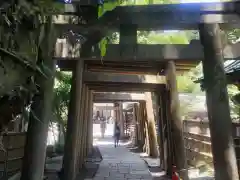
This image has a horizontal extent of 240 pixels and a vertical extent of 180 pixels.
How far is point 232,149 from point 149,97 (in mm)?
9262

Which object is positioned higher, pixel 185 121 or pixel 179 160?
pixel 185 121

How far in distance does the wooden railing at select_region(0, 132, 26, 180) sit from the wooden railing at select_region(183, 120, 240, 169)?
6.07 metres

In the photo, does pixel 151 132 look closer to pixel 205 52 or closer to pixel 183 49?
pixel 183 49

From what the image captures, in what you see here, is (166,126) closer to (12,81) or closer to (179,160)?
(179,160)

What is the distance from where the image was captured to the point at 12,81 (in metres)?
2.35

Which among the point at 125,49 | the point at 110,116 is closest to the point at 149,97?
the point at 125,49

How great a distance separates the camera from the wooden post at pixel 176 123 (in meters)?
7.12

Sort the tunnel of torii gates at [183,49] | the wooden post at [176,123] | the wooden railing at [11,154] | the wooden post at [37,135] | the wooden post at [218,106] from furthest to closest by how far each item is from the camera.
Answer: the wooden post at [176,123]
the wooden railing at [11,154]
the wooden post at [37,135]
the tunnel of torii gates at [183,49]
the wooden post at [218,106]

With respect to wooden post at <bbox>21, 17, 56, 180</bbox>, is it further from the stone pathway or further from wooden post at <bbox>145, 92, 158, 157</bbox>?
wooden post at <bbox>145, 92, 158, 157</bbox>

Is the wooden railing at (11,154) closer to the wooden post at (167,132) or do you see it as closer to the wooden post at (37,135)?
the wooden post at (37,135)

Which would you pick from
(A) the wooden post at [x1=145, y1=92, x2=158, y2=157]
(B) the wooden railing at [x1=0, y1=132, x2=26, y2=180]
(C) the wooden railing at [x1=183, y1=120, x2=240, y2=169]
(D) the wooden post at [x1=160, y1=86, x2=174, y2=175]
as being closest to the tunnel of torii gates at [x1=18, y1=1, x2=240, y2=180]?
(B) the wooden railing at [x1=0, y1=132, x2=26, y2=180]

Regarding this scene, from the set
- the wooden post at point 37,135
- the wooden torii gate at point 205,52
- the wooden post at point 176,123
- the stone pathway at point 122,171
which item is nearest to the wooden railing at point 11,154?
the stone pathway at point 122,171

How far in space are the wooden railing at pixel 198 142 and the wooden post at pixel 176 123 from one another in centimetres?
175

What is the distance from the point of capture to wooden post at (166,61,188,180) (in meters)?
7.12
